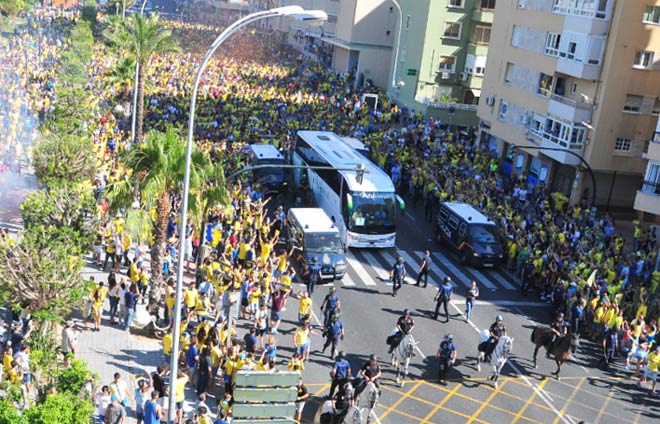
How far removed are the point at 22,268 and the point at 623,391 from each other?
15.9 metres

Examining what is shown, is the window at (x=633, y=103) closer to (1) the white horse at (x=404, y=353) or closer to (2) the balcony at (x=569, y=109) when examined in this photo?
(2) the balcony at (x=569, y=109)

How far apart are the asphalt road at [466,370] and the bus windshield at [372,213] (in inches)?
73.7

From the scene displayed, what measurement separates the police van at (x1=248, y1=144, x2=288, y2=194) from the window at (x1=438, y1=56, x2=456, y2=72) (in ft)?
86.7

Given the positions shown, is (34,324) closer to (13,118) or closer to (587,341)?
(587,341)

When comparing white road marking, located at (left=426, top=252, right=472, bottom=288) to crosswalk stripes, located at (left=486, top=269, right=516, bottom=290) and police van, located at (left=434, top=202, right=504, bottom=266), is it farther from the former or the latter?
crosswalk stripes, located at (left=486, top=269, right=516, bottom=290)

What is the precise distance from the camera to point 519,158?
1761 inches

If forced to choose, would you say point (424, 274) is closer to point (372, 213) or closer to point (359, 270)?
point (359, 270)

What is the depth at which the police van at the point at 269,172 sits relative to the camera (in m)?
36.0

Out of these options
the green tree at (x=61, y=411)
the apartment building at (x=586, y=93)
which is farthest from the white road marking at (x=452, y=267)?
the green tree at (x=61, y=411)

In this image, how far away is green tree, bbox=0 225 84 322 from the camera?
17469mm

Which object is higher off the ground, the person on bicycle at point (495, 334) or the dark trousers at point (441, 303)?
the person on bicycle at point (495, 334)

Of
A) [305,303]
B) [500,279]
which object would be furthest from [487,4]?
[305,303]

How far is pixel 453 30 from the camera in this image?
59500 millimetres

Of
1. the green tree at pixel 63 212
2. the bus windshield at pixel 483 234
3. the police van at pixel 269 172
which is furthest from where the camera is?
the police van at pixel 269 172
